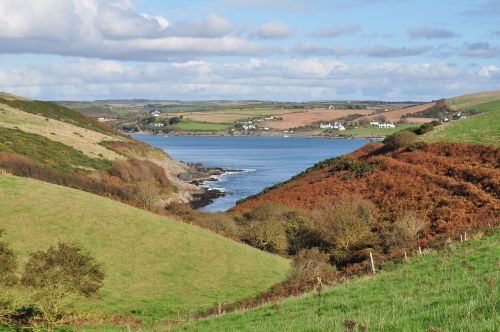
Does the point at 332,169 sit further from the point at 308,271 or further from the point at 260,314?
the point at 260,314

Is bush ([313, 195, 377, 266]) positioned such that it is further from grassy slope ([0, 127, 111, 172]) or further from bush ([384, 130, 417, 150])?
grassy slope ([0, 127, 111, 172])

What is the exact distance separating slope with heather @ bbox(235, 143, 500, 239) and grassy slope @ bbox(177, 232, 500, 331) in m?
24.3

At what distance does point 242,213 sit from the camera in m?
59.7

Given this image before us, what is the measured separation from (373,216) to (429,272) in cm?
3316

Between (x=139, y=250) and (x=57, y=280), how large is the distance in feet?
53.5

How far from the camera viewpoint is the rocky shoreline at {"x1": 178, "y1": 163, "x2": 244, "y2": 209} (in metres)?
99.7

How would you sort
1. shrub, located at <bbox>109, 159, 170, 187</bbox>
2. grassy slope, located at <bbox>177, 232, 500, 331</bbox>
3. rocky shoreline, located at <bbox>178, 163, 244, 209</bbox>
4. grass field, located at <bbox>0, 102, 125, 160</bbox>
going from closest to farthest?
1. grassy slope, located at <bbox>177, 232, 500, 331</bbox>
2. shrub, located at <bbox>109, 159, 170, 187</bbox>
3. rocky shoreline, located at <bbox>178, 163, 244, 209</bbox>
4. grass field, located at <bbox>0, 102, 125, 160</bbox>

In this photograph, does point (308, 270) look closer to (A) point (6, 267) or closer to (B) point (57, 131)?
(A) point (6, 267)

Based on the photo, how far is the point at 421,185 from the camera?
5816cm

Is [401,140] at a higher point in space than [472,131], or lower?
lower

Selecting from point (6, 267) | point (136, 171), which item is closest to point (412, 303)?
point (6, 267)

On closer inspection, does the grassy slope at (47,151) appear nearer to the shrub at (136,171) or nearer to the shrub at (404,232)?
the shrub at (136,171)

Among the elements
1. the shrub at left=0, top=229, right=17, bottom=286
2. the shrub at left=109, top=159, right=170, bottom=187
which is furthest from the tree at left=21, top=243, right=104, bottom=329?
the shrub at left=109, top=159, right=170, bottom=187

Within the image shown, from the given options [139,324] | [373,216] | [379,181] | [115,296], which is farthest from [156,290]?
[379,181]
